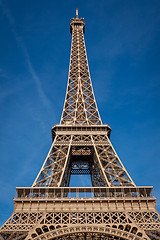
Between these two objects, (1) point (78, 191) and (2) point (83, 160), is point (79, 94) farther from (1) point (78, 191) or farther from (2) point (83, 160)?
(1) point (78, 191)

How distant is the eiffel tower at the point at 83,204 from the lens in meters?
19.7

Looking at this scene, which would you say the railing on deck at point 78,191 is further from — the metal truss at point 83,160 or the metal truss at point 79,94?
the metal truss at point 79,94

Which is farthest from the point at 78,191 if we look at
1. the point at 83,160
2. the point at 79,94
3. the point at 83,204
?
the point at 79,94

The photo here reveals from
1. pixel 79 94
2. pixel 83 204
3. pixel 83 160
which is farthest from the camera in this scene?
pixel 79 94

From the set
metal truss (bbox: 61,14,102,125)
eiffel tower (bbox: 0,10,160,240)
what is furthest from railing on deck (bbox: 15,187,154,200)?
metal truss (bbox: 61,14,102,125)

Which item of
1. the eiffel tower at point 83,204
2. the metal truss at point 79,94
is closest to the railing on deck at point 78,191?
the eiffel tower at point 83,204

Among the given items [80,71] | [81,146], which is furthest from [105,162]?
[80,71]

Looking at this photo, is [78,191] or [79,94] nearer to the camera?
[78,191]

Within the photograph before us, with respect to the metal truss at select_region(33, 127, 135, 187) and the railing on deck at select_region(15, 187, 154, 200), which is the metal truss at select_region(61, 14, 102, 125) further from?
the railing on deck at select_region(15, 187, 154, 200)

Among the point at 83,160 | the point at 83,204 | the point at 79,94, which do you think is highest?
the point at 79,94

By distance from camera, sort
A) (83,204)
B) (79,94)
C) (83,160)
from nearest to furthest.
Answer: (83,204) → (83,160) → (79,94)

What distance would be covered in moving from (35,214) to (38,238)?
253 cm

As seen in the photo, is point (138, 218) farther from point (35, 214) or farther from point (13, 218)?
point (13, 218)

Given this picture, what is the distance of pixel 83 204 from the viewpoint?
72.5ft
